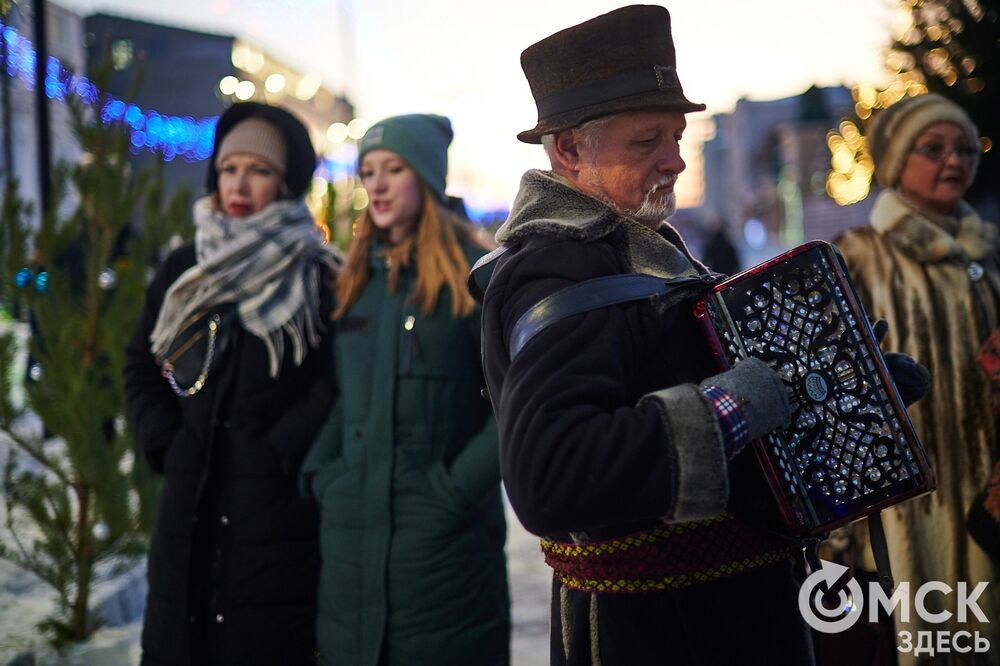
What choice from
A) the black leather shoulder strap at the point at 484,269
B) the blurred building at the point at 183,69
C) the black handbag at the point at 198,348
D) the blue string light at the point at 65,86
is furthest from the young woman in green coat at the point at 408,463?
the blurred building at the point at 183,69

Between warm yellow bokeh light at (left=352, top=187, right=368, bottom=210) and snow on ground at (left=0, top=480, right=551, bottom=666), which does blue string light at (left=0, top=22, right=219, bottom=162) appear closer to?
snow on ground at (left=0, top=480, right=551, bottom=666)

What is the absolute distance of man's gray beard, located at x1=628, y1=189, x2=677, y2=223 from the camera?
1854 millimetres

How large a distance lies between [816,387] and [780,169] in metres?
63.8

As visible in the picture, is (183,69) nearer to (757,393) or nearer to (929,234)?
(929,234)

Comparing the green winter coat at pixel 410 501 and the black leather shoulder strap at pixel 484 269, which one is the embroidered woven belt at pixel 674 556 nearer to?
the black leather shoulder strap at pixel 484 269

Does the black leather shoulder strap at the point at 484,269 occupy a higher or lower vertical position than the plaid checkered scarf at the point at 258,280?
lower

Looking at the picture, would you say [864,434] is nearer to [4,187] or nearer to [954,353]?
[954,353]

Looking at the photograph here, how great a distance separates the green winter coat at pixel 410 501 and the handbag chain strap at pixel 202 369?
0.47m

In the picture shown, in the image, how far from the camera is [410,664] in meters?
3.05

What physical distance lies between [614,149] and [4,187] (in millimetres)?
3384

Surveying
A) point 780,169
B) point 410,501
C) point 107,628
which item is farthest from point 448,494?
point 780,169

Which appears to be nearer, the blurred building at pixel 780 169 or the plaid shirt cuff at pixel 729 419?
the plaid shirt cuff at pixel 729 419

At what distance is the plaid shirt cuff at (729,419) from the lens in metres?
1.59

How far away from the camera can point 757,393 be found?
1631 millimetres
